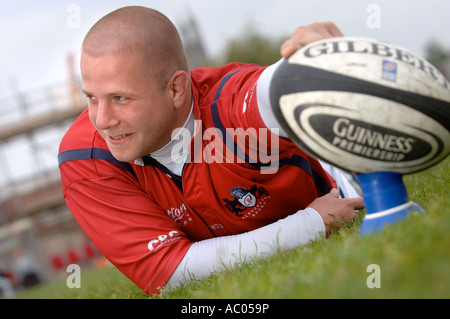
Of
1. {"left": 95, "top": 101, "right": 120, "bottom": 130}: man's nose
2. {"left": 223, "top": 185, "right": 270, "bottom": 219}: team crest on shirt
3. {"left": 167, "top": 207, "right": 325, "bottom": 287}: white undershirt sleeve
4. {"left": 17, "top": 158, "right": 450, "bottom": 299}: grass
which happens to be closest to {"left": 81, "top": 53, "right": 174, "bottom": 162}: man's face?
{"left": 95, "top": 101, "right": 120, "bottom": 130}: man's nose

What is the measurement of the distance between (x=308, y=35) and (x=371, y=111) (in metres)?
0.58

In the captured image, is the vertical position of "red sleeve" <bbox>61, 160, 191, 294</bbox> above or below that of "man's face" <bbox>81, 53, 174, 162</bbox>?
below

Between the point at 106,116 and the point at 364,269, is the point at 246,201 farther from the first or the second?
the point at 364,269

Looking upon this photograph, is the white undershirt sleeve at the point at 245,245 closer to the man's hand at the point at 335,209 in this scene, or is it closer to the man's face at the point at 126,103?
the man's hand at the point at 335,209

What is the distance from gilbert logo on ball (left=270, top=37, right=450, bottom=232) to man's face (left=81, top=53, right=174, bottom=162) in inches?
31.2

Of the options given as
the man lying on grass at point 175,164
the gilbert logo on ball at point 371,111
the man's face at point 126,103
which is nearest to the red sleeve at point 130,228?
the man lying on grass at point 175,164

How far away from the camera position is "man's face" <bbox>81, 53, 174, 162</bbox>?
2.54 metres

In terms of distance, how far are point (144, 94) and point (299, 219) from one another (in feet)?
3.66

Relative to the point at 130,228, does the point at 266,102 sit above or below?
above

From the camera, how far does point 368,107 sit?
196 cm

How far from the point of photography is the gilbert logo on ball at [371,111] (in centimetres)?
197

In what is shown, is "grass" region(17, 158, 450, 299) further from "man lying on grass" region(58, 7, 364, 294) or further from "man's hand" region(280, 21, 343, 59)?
"man's hand" region(280, 21, 343, 59)

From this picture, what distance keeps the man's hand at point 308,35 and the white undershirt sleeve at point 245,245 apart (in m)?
0.94

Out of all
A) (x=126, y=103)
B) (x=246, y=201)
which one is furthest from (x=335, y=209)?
(x=126, y=103)
